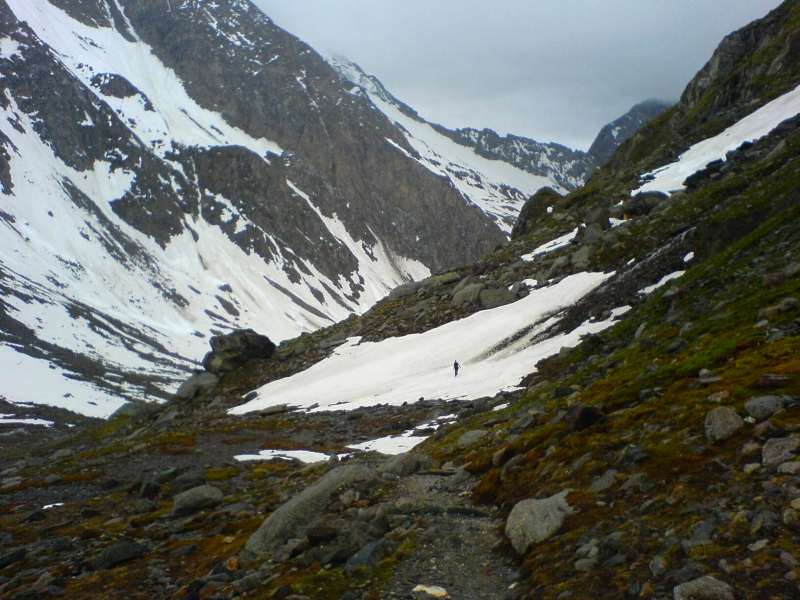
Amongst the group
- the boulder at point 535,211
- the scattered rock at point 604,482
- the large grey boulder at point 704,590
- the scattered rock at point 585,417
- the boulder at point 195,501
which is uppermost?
the boulder at point 535,211

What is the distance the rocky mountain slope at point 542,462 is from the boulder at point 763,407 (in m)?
0.03

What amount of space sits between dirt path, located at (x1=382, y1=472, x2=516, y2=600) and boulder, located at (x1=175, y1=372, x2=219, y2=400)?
5105cm

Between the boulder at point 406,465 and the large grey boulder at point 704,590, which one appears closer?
the large grey boulder at point 704,590

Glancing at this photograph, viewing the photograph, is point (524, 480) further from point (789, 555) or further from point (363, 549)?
point (789, 555)

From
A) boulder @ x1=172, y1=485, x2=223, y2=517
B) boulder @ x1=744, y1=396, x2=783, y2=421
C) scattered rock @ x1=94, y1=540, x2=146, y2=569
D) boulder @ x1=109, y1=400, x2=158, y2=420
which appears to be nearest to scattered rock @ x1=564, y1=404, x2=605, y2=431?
boulder @ x1=744, y1=396, x2=783, y2=421

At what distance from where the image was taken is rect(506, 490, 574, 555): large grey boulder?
380 inches

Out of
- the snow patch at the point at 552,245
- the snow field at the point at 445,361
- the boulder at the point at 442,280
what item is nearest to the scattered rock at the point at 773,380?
the snow field at the point at 445,361

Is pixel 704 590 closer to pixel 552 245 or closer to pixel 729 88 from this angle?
pixel 552 245

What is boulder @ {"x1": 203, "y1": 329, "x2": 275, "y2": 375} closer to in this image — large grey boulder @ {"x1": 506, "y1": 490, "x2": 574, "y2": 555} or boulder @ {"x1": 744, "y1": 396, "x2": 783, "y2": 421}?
large grey boulder @ {"x1": 506, "y1": 490, "x2": 574, "y2": 555}

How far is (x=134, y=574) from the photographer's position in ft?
44.3

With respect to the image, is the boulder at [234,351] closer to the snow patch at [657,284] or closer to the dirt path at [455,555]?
the snow patch at [657,284]

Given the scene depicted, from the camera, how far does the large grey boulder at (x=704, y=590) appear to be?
6.41m

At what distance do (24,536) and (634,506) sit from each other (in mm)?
17632

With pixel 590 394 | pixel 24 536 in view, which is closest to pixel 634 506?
pixel 590 394
